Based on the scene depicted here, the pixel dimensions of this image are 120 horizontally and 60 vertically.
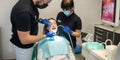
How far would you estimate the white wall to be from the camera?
3088mm

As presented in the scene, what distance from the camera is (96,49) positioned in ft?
7.20

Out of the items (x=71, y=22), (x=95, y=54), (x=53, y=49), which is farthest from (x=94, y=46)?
(x=53, y=49)

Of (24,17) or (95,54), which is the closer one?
(24,17)

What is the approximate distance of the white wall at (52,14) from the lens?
10.1 feet

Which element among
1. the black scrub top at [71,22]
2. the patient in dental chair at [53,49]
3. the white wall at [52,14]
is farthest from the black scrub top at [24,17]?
the white wall at [52,14]

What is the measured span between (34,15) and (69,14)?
0.82 metres

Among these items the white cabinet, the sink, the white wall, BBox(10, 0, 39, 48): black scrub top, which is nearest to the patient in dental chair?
BBox(10, 0, 39, 48): black scrub top

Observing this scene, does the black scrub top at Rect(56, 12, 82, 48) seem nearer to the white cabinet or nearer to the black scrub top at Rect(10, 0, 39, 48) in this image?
the white cabinet

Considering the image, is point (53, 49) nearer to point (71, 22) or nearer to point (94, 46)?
point (94, 46)

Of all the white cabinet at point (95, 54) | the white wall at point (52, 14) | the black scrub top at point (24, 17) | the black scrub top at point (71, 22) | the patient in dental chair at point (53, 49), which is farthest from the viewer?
the white wall at point (52, 14)

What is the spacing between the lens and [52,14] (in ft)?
10.7

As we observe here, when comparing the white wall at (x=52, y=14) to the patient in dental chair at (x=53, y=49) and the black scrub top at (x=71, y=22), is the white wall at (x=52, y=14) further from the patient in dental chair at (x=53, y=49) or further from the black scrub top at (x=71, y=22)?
the patient in dental chair at (x=53, y=49)

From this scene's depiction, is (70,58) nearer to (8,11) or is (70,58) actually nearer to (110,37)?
(110,37)

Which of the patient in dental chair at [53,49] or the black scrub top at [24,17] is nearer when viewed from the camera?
the black scrub top at [24,17]
